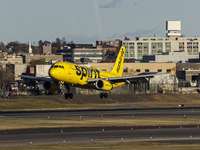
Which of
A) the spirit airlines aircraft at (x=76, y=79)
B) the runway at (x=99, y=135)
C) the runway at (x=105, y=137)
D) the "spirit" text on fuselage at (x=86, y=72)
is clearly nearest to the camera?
the runway at (x=105, y=137)

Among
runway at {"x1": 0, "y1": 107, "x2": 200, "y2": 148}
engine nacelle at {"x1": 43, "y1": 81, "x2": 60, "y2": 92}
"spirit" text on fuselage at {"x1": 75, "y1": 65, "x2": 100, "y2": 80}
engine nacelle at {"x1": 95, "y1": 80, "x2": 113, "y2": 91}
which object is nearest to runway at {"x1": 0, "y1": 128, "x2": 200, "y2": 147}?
runway at {"x1": 0, "y1": 107, "x2": 200, "y2": 148}

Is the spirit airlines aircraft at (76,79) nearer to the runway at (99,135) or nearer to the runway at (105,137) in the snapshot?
the runway at (99,135)

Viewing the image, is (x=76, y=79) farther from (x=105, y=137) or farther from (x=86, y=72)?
(x=105, y=137)

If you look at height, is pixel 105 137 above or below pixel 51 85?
below

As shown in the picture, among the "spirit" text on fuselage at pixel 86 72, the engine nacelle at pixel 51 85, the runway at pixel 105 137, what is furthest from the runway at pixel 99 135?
the "spirit" text on fuselage at pixel 86 72

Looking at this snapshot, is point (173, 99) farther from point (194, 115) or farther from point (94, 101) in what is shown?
point (194, 115)

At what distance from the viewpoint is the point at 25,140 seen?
6900cm

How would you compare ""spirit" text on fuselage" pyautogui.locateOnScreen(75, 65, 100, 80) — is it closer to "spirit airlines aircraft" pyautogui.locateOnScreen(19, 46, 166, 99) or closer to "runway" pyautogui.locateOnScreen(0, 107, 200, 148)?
"spirit airlines aircraft" pyautogui.locateOnScreen(19, 46, 166, 99)

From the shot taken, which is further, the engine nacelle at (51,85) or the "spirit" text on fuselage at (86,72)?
the engine nacelle at (51,85)

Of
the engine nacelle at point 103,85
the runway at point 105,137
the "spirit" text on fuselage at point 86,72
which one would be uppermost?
the "spirit" text on fuselage at point 86,72

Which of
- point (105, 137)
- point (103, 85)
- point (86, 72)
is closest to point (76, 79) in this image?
point (86, 72)

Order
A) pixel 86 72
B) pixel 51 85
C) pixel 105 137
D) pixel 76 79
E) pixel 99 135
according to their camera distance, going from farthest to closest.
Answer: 1. pixel 51 85
2. pixel 86 72
3. pixel 76 79
4. pixel 99 135
5. pixel 105 137

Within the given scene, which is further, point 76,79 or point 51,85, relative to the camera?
point 51,85

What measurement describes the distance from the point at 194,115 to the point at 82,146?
155ft
